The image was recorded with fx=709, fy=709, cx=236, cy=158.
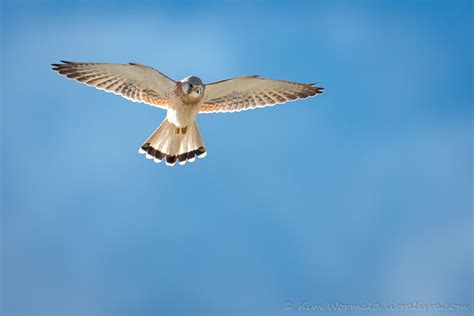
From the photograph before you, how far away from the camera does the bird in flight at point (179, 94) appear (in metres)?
9.41

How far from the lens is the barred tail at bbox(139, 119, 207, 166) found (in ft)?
32.8

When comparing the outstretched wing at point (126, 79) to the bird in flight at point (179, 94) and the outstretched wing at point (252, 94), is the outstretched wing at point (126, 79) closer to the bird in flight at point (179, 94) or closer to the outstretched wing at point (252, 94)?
the bird in flight at point (179, 94)

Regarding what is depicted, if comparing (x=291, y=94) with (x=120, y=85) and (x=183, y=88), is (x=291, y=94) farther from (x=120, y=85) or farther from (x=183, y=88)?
(x=120, y=85)

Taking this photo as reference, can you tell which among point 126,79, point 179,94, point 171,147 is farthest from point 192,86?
point 171,147

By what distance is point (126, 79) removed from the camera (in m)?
9.66

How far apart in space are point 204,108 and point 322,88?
5.59ft

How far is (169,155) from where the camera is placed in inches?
397

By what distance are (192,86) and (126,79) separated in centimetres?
104

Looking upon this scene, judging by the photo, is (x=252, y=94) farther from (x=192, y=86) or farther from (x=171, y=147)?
(x=171, y=147)

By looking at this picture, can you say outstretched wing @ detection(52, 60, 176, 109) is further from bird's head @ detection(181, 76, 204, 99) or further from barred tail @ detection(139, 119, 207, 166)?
barred tail @ detection(139, 119, 207, 166)

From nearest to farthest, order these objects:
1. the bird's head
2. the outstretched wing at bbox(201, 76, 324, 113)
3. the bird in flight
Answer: the bird's head, the bird in flight, the outstretched wing at bbox(201, 76, 324, 113)

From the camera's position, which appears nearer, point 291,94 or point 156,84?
point 156,84

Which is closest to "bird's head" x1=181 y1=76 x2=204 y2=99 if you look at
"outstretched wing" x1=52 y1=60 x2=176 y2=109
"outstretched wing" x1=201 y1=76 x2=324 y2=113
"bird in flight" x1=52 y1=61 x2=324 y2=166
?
"bird in flight" x1=52 y1=61 x2=324 y2=166

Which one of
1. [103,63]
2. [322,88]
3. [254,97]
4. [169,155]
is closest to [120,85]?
[103,63]
